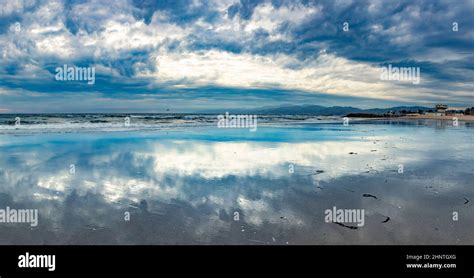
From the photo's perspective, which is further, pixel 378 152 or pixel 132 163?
pixel 378 152

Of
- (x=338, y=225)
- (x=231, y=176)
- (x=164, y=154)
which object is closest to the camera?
(x=338, y=225)

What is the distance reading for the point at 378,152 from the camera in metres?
13.4

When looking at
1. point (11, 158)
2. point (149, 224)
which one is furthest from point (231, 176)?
point (11, 158)

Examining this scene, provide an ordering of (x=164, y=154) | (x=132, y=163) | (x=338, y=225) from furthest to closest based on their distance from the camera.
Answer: (x=164, y=154) < (x=132, y=163) < (x=338, y=225)

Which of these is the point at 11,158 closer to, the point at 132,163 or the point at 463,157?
the point at 132,163
